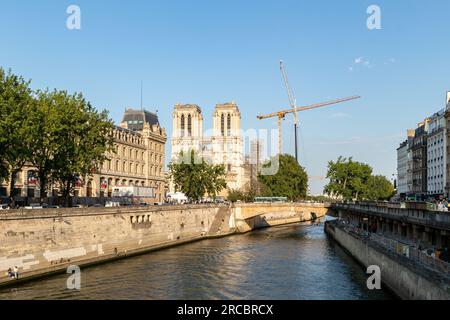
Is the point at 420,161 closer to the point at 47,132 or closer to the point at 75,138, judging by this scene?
the point at 75,138

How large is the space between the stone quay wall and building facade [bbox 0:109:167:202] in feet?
59.5

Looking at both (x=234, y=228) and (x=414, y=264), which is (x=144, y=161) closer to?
(x=234, y=228)

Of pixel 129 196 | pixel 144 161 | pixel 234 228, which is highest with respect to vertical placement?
pixel 144 161

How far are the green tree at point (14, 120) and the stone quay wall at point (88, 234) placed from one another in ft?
28.9

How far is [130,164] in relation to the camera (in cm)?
11750

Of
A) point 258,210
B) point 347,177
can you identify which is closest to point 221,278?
point 258,210

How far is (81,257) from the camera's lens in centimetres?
5619

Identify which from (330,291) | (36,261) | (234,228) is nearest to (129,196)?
(234,228)

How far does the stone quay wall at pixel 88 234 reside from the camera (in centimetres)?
4738

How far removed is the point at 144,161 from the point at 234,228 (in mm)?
31334

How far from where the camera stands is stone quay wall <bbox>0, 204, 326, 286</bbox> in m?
47.4

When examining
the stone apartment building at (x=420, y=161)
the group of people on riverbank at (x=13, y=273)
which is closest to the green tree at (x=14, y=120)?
the group of people on riverbank at (x=13, y=273)

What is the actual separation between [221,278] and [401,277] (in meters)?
18.1

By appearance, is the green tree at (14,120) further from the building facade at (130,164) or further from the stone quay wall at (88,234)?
the building facade at (130,164)
